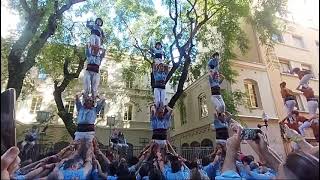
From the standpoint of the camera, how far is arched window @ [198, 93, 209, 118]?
72.2ft

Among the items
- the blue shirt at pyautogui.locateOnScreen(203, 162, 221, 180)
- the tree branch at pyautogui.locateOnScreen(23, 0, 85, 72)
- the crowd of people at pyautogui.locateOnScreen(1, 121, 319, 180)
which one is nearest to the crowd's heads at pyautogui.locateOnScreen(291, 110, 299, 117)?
the crowd of people at pyautogui.locateOnScreen(1, 121, 319, 180)

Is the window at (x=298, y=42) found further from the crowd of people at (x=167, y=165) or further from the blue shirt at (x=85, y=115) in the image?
the blue shirt at (x=85, y=115)

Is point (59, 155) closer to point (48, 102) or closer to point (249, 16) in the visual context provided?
point (249, 16)

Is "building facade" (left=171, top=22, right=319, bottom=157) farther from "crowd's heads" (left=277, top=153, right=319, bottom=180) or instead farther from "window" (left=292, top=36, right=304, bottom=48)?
"crowd's heads" (left=277, top=153, right=319, bottom=180)

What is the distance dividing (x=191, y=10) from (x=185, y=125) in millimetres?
12375

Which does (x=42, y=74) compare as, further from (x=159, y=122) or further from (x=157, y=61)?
(x=159, y=122)

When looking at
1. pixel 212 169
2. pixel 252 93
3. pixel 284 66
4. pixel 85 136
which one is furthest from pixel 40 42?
pixel 284 66

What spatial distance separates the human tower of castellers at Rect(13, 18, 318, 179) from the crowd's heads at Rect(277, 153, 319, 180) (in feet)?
9.58

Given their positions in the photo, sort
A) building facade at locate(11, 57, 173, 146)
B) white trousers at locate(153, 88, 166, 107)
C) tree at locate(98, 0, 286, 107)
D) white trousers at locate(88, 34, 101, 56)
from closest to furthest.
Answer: white trousers at locate(88, 34, 101, 56)
white trousers at locate(153, 88, 166, 107)
tree at locate(98, 0, 286, 107)
building facade at locate(11, 57, 173, 146)

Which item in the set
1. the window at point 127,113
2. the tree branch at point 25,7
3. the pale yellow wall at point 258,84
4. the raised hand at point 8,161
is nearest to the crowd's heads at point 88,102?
the raised hand at point 8,161

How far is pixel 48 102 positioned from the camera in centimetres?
2202

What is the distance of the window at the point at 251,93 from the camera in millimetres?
20812

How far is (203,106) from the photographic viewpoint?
2256 centimetres

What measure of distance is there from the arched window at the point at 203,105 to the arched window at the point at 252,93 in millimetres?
3304
